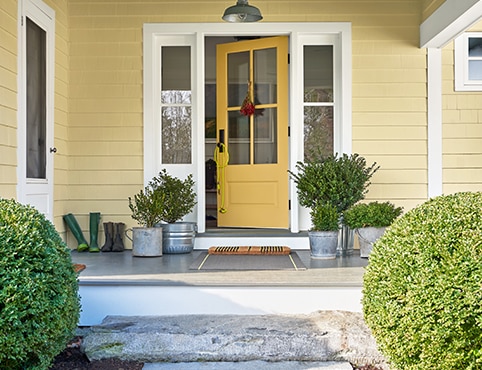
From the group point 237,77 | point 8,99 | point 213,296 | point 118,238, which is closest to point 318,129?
point 237,77

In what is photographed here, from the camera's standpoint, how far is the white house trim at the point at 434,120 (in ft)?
19.4

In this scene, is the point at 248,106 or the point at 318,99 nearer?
the point at 318,99

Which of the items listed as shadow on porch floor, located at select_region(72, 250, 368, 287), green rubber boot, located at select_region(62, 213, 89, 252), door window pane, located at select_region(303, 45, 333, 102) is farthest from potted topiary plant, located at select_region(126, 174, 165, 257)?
door window pane, located at select_region(303, 45, 333, 102)

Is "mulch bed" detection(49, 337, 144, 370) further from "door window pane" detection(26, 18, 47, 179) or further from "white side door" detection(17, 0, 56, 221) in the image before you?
"door window pane" detection(26, 18, 47, 179)

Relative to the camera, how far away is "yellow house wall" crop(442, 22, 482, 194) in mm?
5918

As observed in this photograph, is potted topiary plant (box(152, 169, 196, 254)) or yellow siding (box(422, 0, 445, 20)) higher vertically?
yellow siding (box(422, 0, 445, 20))

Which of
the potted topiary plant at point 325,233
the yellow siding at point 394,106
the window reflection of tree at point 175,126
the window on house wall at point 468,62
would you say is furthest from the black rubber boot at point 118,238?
the window on house wall at point 468,62

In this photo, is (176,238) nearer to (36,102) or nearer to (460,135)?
(36,102)

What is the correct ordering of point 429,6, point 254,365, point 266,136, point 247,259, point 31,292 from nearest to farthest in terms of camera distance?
point 31,292 < point 254,365 < point 247,259 < point 429,6 < point 266,136

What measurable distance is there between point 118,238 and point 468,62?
3874 mm

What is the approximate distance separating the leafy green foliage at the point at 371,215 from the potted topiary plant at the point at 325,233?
147mm

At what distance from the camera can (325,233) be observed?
16.6 ft

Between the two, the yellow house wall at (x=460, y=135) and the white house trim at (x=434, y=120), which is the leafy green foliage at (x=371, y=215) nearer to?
the white house trim at (x=434, y=120)

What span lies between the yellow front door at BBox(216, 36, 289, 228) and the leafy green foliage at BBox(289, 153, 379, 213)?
0.82 metres
